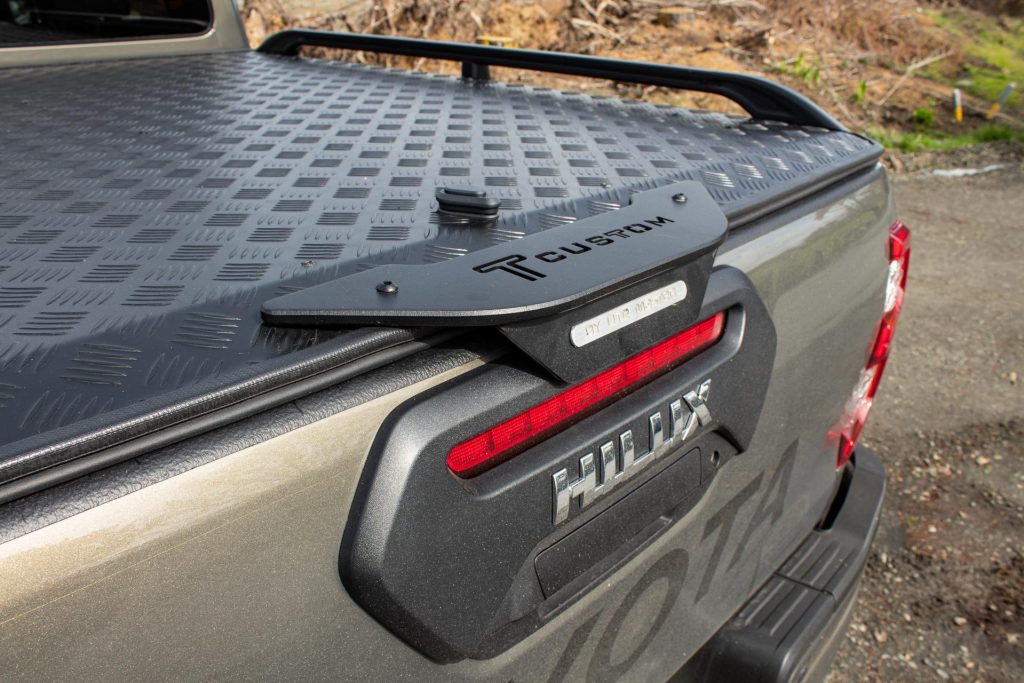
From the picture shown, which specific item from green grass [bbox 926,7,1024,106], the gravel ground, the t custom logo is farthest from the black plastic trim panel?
green grass [bbox 926,7,1024,106]

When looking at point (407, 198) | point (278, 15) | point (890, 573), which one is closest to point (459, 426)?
point (407, 198)

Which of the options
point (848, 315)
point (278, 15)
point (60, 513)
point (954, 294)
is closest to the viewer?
point (60, 513)

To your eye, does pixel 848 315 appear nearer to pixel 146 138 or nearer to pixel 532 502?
pixel 532 502

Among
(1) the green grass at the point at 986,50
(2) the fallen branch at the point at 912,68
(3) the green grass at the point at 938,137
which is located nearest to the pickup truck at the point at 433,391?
(3) the green grass at the point at 938,137

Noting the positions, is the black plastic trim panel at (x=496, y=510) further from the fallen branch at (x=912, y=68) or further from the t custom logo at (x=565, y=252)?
the fallen branch at (x=912, y=68)

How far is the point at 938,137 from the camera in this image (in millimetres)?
11008

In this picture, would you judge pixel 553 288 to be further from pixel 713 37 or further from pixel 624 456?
pixel 713 37

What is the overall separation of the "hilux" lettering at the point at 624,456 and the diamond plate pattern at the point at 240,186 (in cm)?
32

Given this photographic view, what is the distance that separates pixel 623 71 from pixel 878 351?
101 cm

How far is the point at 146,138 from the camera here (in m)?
1.83

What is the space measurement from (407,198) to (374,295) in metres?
0.49

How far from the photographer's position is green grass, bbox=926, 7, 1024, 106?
44.4ft

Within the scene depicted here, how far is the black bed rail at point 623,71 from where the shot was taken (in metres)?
2.14

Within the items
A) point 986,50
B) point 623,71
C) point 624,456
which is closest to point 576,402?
point 624,456
